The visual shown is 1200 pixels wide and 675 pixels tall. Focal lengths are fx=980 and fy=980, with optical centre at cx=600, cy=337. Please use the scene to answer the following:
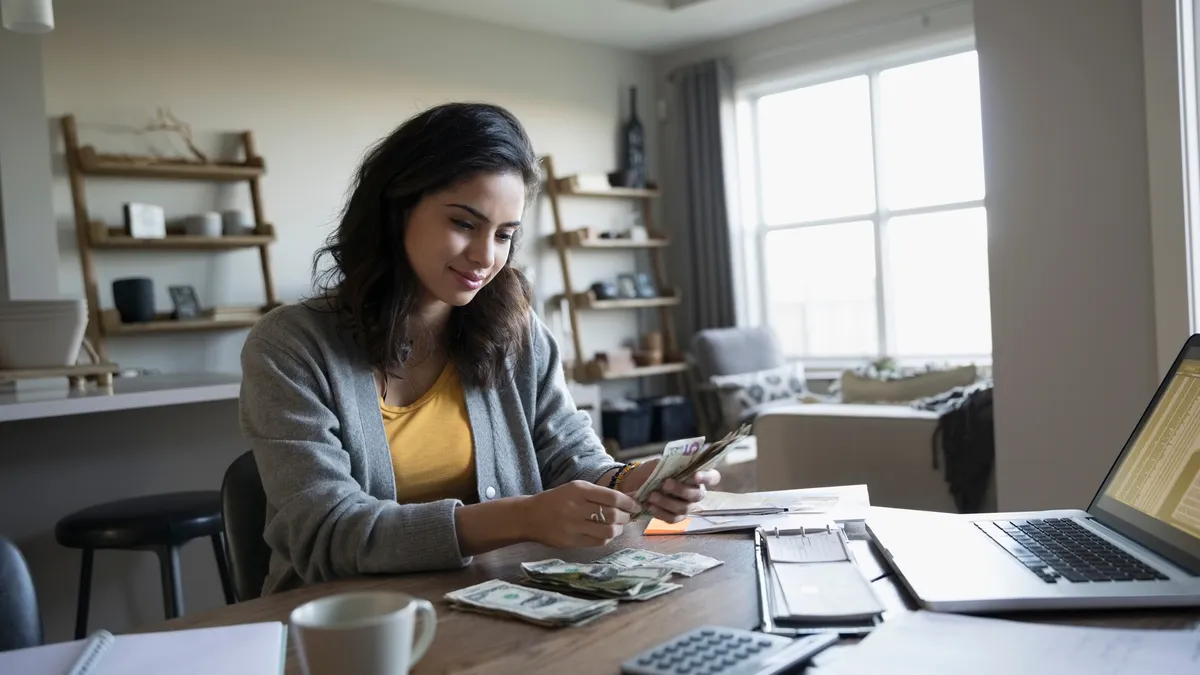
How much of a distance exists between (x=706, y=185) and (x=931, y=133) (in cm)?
131

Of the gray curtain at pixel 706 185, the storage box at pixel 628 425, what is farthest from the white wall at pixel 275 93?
the storage box at pixel 628 425

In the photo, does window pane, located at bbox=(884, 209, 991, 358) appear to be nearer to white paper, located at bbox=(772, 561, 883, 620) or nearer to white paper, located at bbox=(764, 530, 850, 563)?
white paper, located at bbox=(764, 530, 850, 563)

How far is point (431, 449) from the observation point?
1.44 m

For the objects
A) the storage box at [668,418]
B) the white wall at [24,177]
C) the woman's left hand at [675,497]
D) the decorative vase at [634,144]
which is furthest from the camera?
the decorative vase at [634,144]

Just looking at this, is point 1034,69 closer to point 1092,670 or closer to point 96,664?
point 1092,670

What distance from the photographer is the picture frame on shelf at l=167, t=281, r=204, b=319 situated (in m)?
3.95

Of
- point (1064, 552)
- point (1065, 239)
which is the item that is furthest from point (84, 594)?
point (1065, 239)

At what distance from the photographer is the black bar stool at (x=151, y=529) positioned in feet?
7.52

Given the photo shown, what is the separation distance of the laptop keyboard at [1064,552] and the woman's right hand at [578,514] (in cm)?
41

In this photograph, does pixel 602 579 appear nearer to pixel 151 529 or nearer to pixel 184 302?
pixel 151 529

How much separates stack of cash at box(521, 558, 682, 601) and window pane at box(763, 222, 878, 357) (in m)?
4.59

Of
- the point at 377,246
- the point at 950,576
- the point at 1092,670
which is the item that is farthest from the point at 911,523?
the point at 377,246

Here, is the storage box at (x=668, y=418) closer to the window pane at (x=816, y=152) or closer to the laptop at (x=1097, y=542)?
the window pane at (x=816, y=152)

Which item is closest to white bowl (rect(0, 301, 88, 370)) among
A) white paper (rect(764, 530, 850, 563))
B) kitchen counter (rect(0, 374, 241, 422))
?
kitchen counter (rect(0, 374, 241, 422))
